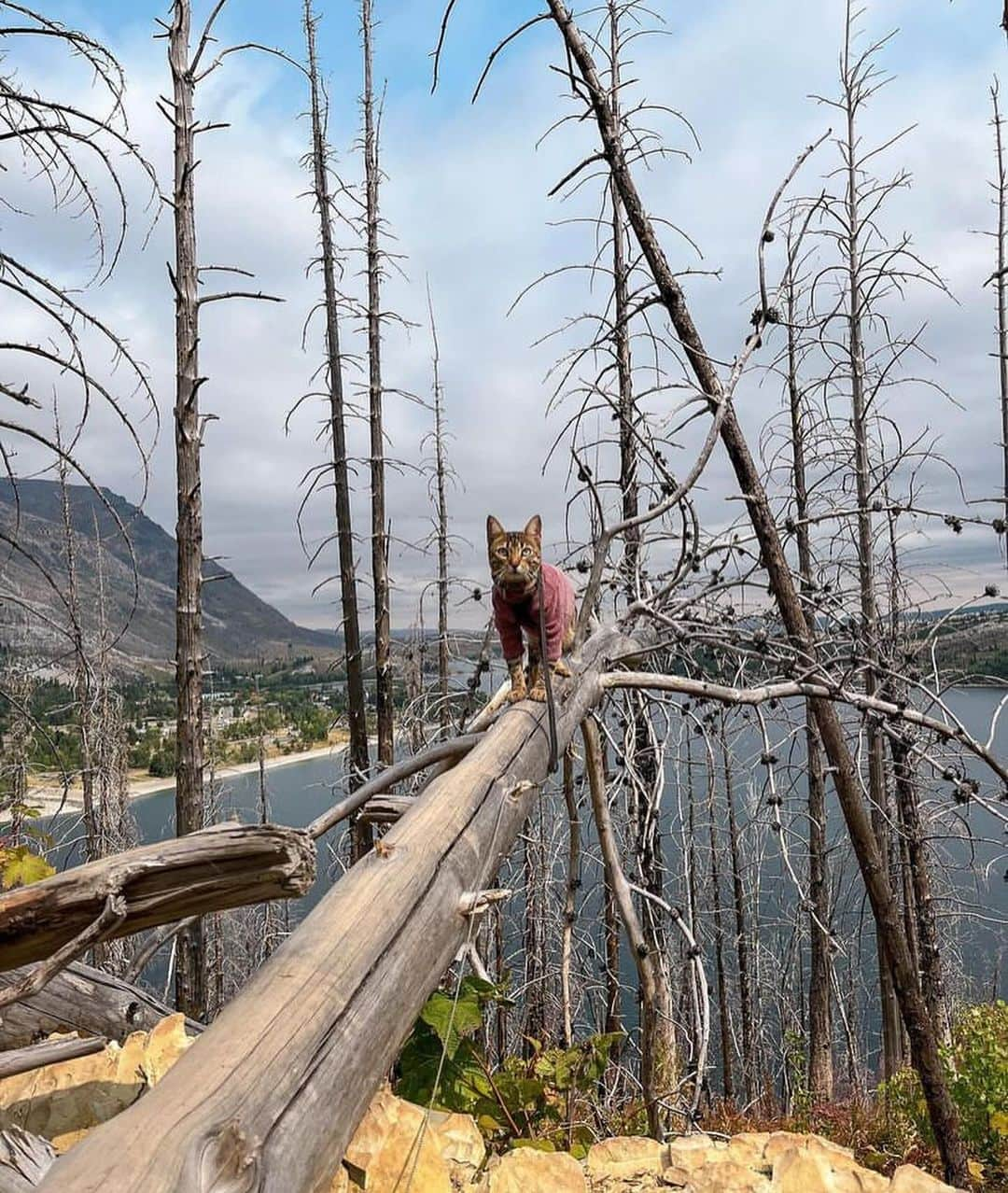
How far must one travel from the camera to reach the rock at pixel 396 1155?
1709 millimetres

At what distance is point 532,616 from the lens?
9.90 feet

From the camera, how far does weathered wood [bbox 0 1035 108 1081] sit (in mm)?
1620

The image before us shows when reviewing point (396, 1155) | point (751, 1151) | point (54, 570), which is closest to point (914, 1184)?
point (751, 1151)

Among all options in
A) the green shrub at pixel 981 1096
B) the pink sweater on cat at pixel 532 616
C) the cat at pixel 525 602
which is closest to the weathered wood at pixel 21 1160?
the cat at pixel 525 602

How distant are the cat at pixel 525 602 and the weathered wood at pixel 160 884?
1223mm

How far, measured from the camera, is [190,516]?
5.27 metres

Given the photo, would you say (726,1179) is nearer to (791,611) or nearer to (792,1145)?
(792,1145)

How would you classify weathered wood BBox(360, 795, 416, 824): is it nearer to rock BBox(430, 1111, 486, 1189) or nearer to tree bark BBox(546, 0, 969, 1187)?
rock BBox(430, 1111, 486, 1189)

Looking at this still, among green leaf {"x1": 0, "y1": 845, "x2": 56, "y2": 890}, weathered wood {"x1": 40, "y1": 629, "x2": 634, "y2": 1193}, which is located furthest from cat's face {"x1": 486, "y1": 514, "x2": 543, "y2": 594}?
green leaf {"x1": 0, "y1": 845, "x2": 56, "y2": 890}

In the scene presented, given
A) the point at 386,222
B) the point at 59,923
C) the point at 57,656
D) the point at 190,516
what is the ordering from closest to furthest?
the point at 59,923, the point at 57,656, the point at 190,516, the point at 386,222

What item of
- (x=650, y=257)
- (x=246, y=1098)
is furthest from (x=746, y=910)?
(x=246, y=1098)

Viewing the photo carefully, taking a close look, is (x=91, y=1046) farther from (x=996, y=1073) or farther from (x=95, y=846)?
(x=95, y=846)

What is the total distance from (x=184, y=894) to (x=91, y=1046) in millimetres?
395

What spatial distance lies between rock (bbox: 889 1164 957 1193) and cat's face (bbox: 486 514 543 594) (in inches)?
74.0
